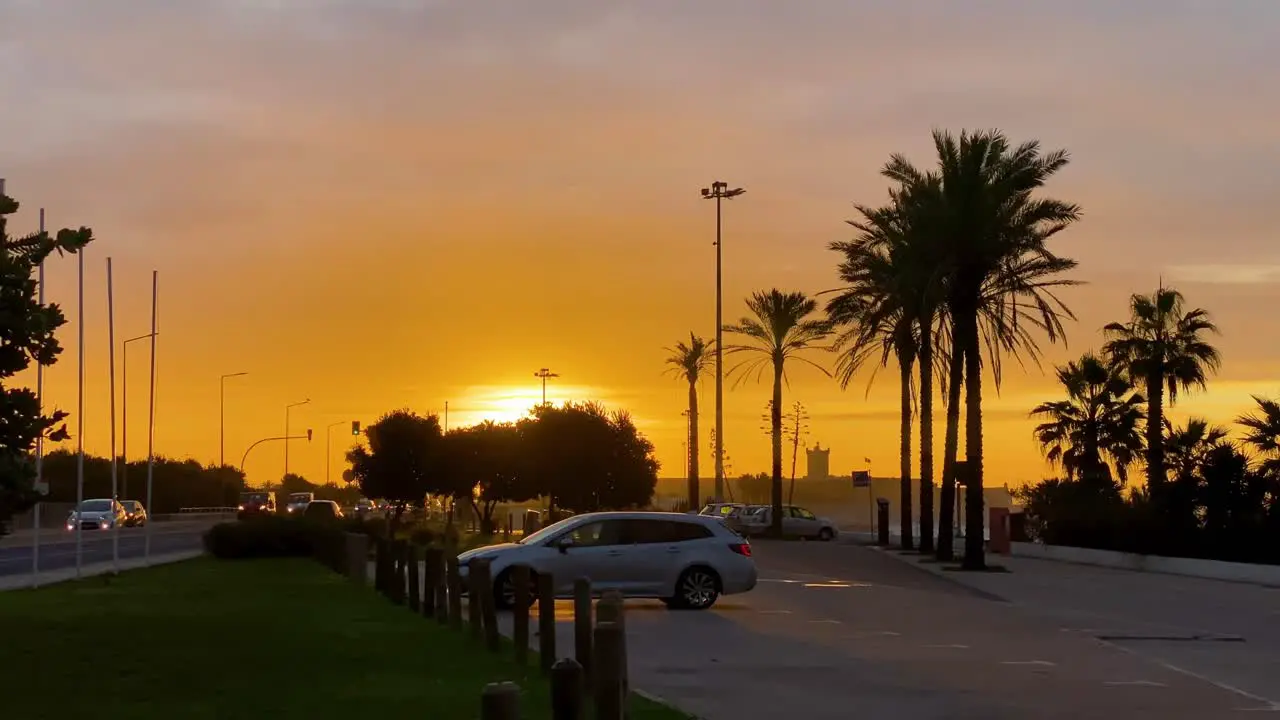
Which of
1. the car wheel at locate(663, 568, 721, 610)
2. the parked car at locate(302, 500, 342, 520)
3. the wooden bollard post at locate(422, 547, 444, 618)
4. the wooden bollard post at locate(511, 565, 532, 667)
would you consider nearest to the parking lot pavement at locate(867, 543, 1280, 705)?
the car wheel at locate(663, 568, 721, 610)

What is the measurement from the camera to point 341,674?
49.5ft

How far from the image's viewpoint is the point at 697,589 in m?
27.0

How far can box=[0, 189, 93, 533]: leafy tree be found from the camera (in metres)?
15.0

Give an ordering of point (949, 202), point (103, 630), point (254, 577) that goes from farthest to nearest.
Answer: point (949, 202) → point (254, 577) → point (103, 630)

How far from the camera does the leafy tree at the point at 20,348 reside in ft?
49.1

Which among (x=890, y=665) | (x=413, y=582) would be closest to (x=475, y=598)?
(x=890, y=665)

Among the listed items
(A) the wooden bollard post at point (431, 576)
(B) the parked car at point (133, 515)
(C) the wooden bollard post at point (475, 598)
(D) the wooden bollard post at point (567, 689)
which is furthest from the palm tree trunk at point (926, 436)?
(D) the wooden bollard post at point (567, 689)

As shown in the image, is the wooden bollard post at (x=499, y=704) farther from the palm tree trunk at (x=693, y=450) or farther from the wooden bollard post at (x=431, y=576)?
the palm tree trunk at (x=693, y=450)

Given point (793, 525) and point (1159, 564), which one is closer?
point (1159, 564)

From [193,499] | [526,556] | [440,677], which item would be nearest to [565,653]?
[440,677]

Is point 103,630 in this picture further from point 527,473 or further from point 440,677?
Result: point 527,473

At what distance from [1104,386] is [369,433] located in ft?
124

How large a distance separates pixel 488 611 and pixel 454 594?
2.90 meters

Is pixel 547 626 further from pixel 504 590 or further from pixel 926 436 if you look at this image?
pixel 926 436
